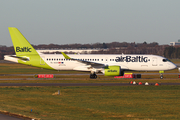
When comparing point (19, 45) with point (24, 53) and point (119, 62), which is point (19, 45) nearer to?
point (24, 53)

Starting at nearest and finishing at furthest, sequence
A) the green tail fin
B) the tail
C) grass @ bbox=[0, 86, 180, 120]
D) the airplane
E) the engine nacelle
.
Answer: grass @ bbox=[0, 86, 180, 120], the engine nacelle, the airplane, the tail, the green tail fin

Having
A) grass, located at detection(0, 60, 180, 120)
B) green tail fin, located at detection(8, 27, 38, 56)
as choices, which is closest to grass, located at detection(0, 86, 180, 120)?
grass, located at detection(0, 60, 180, 120)

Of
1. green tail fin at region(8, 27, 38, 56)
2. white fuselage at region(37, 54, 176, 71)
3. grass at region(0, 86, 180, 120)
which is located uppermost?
green tail fin at region(8, 27, 38, 56)

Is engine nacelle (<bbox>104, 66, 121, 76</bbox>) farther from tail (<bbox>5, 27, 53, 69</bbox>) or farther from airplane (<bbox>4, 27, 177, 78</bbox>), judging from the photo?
tail (<bbox>5, 27, 53, 69</bbox>)

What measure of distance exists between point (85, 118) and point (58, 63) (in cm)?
3116

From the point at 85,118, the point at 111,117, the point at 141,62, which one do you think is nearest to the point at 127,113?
the point at 111,117

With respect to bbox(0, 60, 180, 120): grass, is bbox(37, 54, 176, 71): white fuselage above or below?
above

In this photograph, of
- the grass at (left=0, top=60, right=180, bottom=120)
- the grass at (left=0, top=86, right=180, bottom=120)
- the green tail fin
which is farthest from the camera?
the green tail fin

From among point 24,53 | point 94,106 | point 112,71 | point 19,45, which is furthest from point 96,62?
point 94,106

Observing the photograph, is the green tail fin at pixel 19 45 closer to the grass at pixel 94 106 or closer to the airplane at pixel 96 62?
the airplane at pixel 96 62

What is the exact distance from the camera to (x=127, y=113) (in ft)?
61.7

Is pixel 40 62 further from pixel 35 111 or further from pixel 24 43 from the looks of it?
pixel 35 111

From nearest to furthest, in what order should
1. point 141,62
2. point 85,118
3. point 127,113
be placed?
point 85,118
point 127,113
point 141,62

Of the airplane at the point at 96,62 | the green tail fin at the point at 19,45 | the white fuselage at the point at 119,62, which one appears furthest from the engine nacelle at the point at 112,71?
the green tail fin at the point at 19,45
